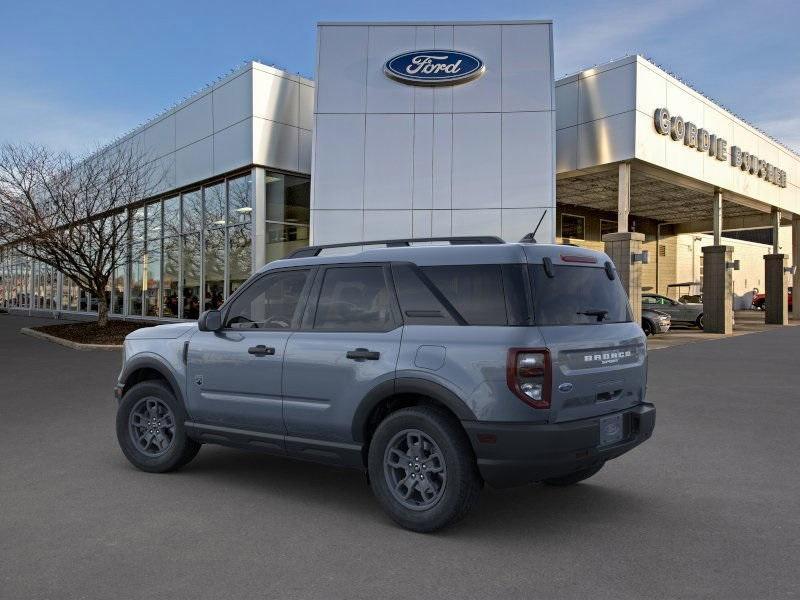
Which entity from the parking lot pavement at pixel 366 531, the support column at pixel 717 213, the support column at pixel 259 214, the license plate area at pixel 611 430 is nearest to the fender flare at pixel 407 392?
the parking lot pavement at pixel 366 531

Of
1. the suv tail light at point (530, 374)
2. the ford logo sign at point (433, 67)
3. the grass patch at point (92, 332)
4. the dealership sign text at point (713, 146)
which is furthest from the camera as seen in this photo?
the dealership sign text at point (713, 146)

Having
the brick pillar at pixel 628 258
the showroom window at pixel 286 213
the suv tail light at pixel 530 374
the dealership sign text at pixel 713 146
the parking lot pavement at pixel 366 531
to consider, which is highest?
the dealership sign text at pixel 713 146

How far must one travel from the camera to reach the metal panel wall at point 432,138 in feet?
62.6

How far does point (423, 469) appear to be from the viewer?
14.6 feet

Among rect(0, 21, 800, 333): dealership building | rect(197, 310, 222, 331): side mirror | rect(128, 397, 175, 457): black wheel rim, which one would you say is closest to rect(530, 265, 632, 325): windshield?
rect(197, 310, 222, 331): side mirror

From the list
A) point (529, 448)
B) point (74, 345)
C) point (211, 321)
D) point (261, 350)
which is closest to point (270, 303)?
point (261, 350)

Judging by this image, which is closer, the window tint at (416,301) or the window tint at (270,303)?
the window tint at (416,301)

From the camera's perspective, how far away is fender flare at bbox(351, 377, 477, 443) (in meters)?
4.23

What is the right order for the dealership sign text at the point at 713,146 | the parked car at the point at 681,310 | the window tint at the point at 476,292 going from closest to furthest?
the window tint at the point at 476,292, the dealership sign text at the point at 713,146, the parked car at the point at 681,310

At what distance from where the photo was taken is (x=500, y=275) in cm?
434

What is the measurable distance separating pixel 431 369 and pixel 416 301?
19.7 inches

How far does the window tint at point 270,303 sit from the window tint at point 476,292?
1260 mm

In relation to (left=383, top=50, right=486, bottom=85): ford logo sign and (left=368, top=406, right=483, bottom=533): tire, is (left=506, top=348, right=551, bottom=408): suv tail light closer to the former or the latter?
(left=368, top=406, right=483, bottom=533): tire

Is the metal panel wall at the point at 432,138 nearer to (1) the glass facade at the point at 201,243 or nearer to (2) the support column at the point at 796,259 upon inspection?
(1) the glass facade at the point at 201,243
